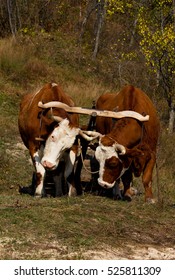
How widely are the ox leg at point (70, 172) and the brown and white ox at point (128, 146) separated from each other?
691mm

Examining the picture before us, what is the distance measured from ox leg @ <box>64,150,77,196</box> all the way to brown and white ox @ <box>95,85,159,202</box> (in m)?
0.69

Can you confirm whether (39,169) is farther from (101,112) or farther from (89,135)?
(101,112)

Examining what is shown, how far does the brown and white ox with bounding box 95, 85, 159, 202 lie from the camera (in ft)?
33.9

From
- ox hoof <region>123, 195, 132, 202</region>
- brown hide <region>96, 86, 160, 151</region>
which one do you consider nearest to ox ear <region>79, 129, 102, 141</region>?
brown hide <region>96, 86, 160, 151</region>

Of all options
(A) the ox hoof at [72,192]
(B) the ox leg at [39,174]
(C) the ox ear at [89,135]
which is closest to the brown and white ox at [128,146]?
(C) the ox ear at [89,135]

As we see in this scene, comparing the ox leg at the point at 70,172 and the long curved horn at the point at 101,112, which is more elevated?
the long curved horn at the point at 101,112

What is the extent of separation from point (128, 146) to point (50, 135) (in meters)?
1.25

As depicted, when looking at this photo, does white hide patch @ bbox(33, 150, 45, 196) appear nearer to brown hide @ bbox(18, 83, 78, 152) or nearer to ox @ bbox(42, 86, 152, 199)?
brown hide @ bbox(18, 83, 78, 152)

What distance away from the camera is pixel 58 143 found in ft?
34.6

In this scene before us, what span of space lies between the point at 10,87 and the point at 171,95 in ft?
18.7

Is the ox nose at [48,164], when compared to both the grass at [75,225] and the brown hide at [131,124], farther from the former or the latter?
the brown hide at [131,124]

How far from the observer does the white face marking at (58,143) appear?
34.3 ft

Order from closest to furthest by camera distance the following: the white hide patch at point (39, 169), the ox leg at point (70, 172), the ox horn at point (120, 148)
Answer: the ox horn at point (120, 148) → the ox leg at point (70, 172) → the white hide patch at point (39, 169)

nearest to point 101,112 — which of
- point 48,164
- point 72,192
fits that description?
point 48,164
